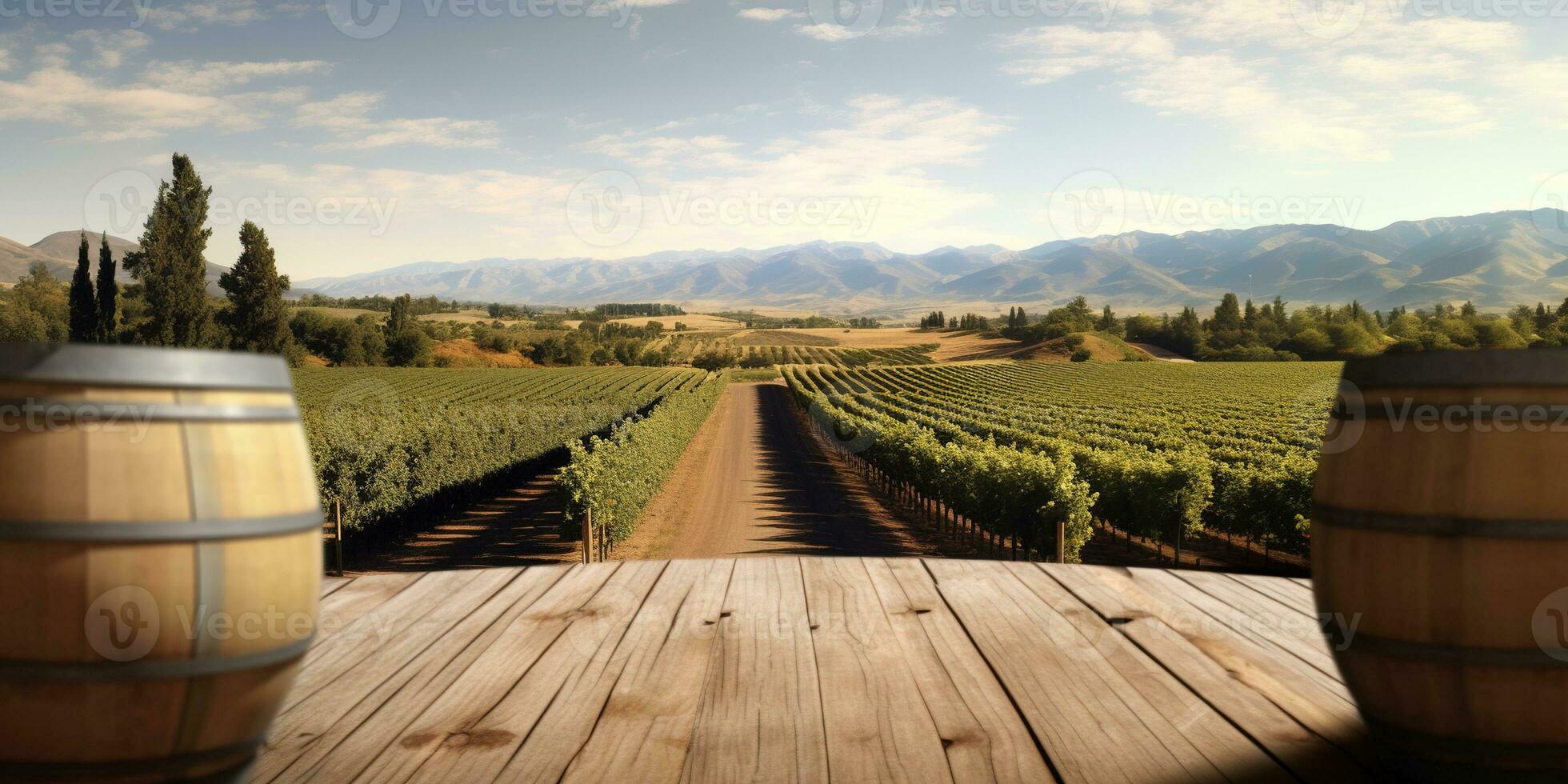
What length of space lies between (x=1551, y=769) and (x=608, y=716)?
5.96 feet

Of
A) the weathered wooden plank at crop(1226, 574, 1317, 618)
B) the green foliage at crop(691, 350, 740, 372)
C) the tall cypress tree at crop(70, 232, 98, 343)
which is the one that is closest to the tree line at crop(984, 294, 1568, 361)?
the green foliage at crop(691, 350, 740, 372)

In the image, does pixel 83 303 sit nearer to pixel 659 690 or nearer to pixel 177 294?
pixel 177 294

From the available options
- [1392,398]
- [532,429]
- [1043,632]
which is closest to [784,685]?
[1043,632]

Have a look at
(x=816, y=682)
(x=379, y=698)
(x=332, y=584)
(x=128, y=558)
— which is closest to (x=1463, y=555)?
(x=816, y=682)

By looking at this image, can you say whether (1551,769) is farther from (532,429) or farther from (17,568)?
(532,429)

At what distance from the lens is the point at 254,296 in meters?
72.1

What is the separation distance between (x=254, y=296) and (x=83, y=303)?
17091 mm

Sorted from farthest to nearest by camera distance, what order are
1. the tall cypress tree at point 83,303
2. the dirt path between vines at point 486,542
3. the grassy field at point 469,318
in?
the grassy field at point 469,318
the tall cypress tree at point 83,303
the dirt path between vines at point 486,542

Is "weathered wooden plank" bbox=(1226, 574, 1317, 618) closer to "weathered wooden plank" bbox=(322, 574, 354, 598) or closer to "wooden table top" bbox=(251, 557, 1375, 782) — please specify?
"wooden table top" bbox=(251, 557, 1375, 782)

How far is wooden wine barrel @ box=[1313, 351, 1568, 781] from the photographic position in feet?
4.87

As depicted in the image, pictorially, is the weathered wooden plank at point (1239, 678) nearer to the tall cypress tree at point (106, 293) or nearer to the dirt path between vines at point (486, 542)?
the dirt path between vines at point (486, 542)

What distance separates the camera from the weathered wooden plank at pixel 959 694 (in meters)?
1.86

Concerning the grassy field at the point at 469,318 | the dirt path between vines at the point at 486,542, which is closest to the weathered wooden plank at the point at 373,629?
the dirt path between vines at the point at 486,542

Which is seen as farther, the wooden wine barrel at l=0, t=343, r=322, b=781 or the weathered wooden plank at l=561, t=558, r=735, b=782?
the weathered wooden plank at l=561, t=558, r=735, b=782
